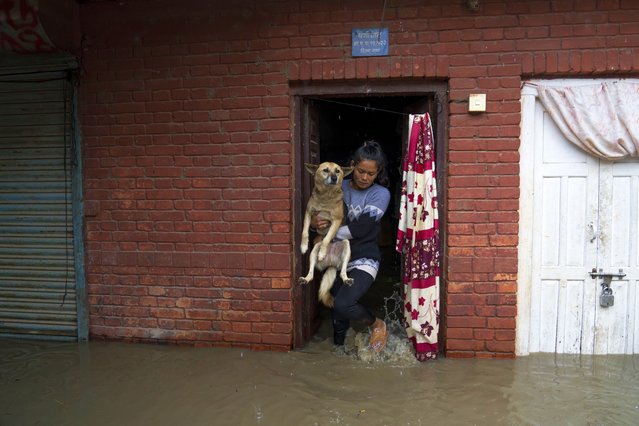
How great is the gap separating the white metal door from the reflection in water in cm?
25

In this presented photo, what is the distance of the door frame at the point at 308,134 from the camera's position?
13.1ft

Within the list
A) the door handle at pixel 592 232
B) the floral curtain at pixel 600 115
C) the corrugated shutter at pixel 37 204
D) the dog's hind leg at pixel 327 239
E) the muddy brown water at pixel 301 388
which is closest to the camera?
the muddy brown water at pixel 301 388

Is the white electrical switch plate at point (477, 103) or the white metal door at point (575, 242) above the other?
the white electrical switch plate at point (477, 103)

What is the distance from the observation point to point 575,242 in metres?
3.97

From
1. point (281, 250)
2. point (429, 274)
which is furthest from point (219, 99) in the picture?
point (429, 274)

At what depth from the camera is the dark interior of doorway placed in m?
5.94

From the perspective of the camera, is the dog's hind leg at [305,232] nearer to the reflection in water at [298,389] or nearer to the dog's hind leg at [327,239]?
the dog's hind leg at [327,239]

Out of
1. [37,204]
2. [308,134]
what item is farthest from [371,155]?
[37,204]

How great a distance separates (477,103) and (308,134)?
1.50 m

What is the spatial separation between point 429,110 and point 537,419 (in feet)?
8.39

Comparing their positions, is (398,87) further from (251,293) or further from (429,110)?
(251,293)

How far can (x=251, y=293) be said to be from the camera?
4.20 meters

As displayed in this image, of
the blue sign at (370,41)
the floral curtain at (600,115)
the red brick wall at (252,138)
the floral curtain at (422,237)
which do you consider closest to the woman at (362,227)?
the floral curtain at (422,237)

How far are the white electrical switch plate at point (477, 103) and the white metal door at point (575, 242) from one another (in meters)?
0.39
